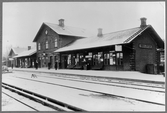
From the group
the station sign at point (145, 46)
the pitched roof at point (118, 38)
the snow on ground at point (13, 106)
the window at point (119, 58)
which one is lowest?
the snow on ground at point (13, 106)

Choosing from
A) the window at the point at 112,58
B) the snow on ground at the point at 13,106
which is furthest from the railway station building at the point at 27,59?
the snow on ground at the point at 13,106

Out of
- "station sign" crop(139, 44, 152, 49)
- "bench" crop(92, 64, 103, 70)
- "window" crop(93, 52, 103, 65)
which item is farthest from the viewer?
"window" crop(93, 52, 103, 65)

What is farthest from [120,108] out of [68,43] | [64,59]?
[68,43]

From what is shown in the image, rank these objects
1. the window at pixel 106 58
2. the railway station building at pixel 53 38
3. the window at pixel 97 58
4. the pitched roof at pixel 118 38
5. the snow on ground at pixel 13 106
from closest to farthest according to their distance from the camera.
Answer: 1. the snow on ground at pixel 13 106
2. the pitched roof at pixel 118 38
3. the window at pixel 106 58
4. the window at pixel 97 58
5. the railway station building at pixel 53 38

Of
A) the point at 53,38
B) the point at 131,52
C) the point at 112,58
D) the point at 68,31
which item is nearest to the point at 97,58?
the point at 112,58

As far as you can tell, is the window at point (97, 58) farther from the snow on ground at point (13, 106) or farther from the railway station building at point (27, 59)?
the railway station building at point (27, 59)

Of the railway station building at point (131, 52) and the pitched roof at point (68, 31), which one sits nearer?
the railway station building at point (131, 52)

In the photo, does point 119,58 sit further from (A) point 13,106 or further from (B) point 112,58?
(A) point 13,106

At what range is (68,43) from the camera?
27172 millimetres

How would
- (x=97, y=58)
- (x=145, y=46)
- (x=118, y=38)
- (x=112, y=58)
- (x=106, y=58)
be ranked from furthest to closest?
(x=97, y=58) < (x=106, y=58) < (x=112, y=58) < (x=118, y=38) < (x=145, y=46)

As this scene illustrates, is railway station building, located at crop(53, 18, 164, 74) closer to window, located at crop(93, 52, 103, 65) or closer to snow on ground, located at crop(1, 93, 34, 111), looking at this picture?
window, located at crop(93, 52, 103, 65)

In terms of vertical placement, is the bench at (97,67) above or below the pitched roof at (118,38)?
below

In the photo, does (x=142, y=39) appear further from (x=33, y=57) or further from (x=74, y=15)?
(x=33, y=57)

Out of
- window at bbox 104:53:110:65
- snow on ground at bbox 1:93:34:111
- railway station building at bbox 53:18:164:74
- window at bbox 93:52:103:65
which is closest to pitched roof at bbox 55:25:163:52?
railway station building at bbox 53:18:164:74
